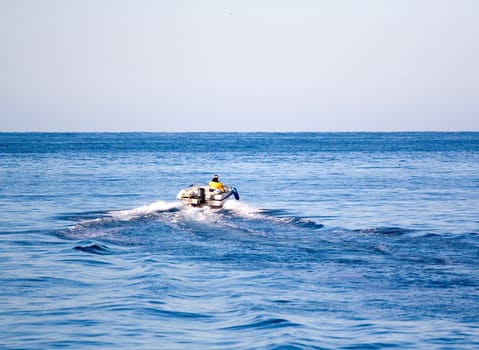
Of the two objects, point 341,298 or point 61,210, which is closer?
point 341,298

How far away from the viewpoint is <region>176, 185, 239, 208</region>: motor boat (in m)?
33.2

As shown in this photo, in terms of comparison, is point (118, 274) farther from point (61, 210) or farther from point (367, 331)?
point (61, 210)

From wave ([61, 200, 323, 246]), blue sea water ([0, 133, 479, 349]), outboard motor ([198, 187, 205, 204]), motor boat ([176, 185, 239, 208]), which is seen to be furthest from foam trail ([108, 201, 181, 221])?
outboard motor ([198, 187, 205, 204])

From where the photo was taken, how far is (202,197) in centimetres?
3366

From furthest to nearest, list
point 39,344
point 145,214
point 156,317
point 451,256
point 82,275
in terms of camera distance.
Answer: point 145,214 → point 451,256 → point 82,275 → point 156,317 → point 39,344

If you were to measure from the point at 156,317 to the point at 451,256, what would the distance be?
10.4 m

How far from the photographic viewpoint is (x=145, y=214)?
31.7 meters

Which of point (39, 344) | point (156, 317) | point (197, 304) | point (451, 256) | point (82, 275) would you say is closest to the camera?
point (39, 344)

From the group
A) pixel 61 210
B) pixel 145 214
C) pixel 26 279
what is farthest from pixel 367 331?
pixel 61 210

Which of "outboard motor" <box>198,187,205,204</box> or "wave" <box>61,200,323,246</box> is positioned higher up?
"outboard motor" <box>198,187,205,204</box>

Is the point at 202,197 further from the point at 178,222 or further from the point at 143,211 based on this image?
the point at 178,222

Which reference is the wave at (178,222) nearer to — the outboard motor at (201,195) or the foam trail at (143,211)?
the foam trail at (143,211)

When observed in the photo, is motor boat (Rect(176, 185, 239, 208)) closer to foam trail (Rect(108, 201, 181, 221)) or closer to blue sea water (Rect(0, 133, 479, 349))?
blue sea water (Rect(0, 133, 479, 349))

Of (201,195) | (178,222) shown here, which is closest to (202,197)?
(201,195)
